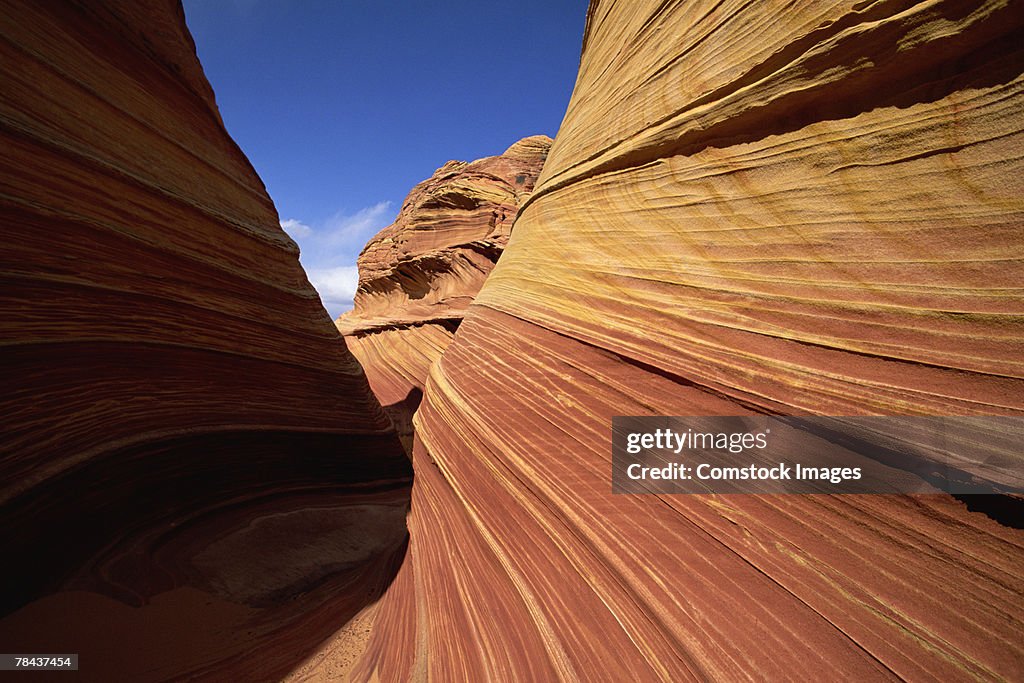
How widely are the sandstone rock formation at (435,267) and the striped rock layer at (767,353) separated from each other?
5.05 metres

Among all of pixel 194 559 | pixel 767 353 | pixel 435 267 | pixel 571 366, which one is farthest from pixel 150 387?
pixel 435 267

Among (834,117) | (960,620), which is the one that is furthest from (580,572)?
(834,117)

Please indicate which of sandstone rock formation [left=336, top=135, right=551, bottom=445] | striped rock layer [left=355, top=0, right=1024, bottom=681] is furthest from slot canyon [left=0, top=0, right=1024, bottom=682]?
sandstone rock formation [left=336, top=135, right=551, bottom=445]

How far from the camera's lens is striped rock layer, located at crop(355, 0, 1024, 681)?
2.23ft

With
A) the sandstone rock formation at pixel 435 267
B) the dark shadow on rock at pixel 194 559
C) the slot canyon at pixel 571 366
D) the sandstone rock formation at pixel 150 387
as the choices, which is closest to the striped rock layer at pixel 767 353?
the slot canyon at pixel 571 366

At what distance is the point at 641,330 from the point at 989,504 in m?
0.76

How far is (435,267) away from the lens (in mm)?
8320

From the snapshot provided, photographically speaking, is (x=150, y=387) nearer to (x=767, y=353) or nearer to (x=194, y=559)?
(x=194, y=559)

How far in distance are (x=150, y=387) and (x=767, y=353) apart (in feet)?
11.0

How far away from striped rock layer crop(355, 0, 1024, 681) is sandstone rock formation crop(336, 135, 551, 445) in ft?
16.6

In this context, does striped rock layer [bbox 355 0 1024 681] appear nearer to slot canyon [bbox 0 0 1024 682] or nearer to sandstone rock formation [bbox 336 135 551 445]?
slot canyon [bbox 0 0 1024 682]

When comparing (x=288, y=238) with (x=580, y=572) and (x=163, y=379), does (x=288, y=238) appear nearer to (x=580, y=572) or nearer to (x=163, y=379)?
(x=163, y=379)

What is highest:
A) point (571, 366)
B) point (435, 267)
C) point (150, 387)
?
point (435, 267)

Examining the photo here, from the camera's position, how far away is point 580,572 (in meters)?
1.08
